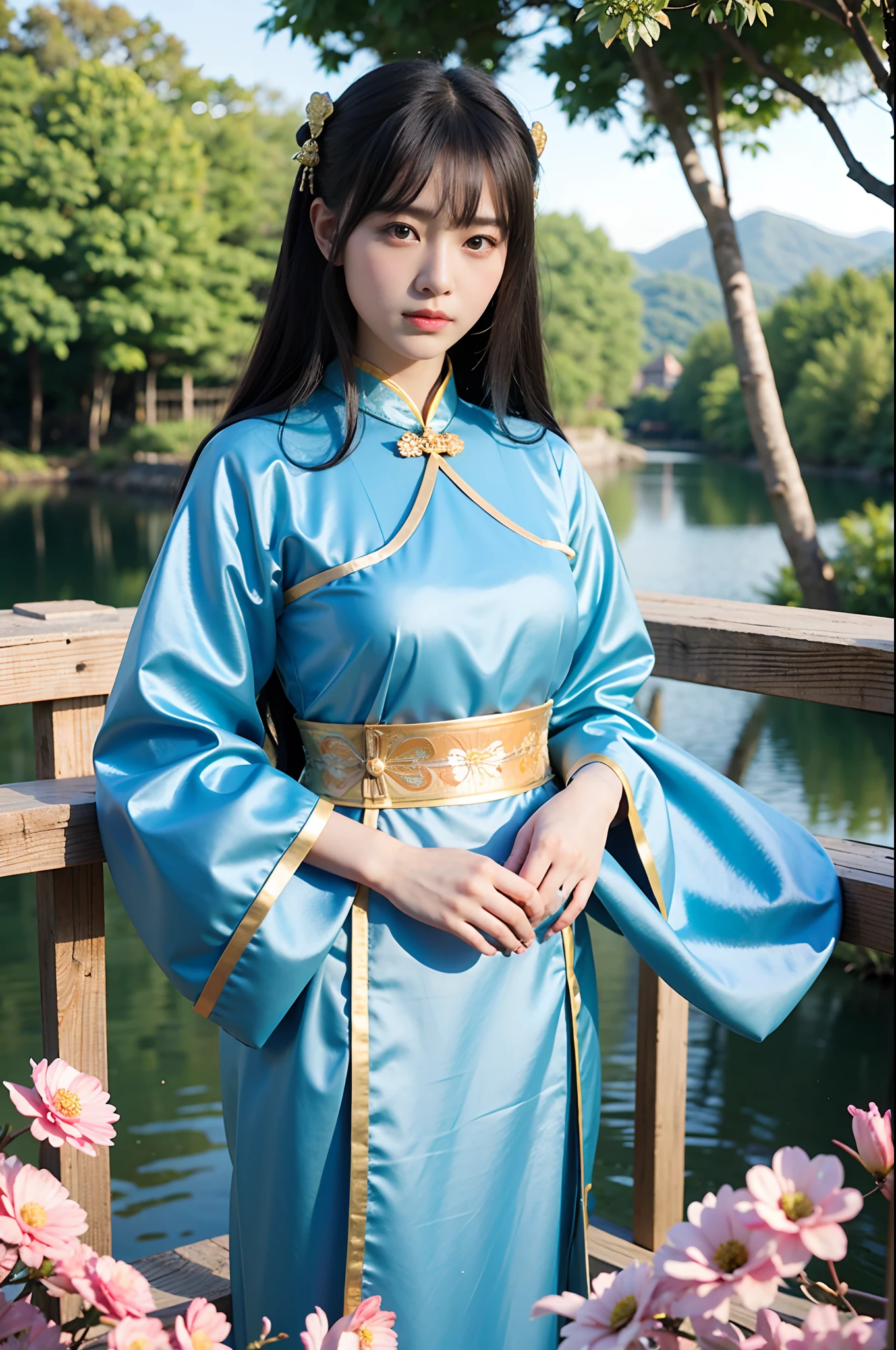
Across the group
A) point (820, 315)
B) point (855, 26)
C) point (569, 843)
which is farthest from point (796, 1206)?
point (820, 315)

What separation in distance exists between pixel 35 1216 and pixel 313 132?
1024mm

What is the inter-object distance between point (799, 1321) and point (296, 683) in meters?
0.88

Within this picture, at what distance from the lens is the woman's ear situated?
4.12 ft

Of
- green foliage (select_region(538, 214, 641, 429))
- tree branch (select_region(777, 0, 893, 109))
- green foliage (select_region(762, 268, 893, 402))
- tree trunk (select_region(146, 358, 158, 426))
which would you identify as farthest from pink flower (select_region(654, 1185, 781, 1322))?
green foliage (select_region(538, 214, 641, 429))

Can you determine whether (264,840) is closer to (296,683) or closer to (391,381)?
(296,683)

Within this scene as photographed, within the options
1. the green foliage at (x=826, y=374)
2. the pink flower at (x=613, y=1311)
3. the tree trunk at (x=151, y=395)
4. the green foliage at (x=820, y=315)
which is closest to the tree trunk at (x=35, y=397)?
the tree trunk at (x=151, y=395)

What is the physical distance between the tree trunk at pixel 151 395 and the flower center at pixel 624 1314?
25.5 m

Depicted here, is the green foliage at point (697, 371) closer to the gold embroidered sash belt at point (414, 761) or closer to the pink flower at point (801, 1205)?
the gold embroidered sash belt at point (414, 761)

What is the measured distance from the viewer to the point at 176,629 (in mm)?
1135

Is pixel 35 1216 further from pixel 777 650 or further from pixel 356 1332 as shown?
pixel 777 650

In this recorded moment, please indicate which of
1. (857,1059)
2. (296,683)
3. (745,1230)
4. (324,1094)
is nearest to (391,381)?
(296,683)

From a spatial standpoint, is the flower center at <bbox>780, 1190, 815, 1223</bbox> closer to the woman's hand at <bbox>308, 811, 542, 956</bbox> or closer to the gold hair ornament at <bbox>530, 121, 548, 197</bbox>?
the woman's hand at <bbox>308, 811, 542, 956</bbox>

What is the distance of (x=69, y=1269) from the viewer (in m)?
0.73

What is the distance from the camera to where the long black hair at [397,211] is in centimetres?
117
